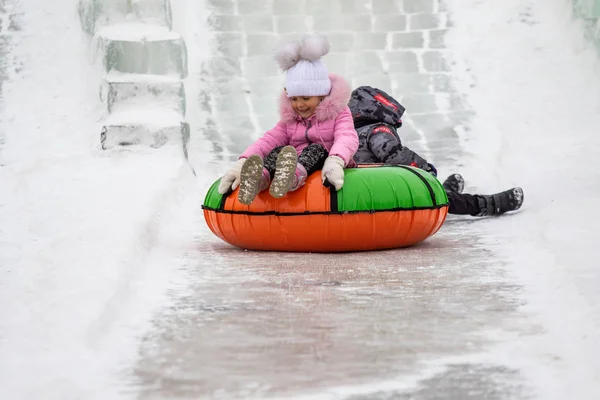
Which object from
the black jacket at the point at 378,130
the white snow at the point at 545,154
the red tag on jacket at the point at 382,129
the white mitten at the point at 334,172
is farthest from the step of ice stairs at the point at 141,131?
the white mitten at the point at 334,172

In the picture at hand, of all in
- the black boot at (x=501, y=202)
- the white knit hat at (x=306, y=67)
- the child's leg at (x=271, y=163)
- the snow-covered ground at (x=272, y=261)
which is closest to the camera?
the snow-covered ground at (x=272, y=261)

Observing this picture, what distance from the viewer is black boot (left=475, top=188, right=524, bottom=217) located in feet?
15.1

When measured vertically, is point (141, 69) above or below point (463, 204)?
above

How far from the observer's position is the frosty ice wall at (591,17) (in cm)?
723

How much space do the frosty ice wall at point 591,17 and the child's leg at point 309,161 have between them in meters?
4.14

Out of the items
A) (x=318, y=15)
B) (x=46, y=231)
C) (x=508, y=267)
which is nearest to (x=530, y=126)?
(x=318, y=15)

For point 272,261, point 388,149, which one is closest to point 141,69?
point 388,149

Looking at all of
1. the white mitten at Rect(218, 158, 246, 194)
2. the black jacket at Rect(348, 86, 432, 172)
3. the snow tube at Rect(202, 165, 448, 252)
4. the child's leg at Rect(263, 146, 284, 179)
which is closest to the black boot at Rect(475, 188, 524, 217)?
the black jacket at Rect(348, 86, 432, 172)

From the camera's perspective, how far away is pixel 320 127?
13.3ft

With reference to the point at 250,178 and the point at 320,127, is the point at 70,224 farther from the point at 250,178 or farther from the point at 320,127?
the point at 320,127

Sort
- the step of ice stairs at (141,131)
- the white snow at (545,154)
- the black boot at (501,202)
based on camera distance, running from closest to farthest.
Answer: the white snow at (545,154) < the black boot at (501,202) < the step of ice stairs at (141,131)

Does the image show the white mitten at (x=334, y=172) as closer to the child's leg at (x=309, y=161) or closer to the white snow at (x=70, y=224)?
the child's leg at (x=309, y=161)

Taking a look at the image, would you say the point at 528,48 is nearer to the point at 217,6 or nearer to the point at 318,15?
the point at 318,15

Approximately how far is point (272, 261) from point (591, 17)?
4.71 meters
